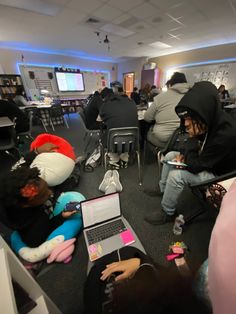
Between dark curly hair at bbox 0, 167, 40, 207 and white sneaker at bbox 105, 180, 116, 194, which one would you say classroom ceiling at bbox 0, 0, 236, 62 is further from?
dark curly hair at bbox 0, 167, 40, 207

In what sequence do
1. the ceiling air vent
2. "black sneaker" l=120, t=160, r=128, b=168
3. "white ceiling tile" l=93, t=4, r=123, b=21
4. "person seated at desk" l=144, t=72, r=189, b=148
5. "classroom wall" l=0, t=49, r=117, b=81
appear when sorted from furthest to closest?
"classroom wall" l=0, t=49, r=117, b=81 → the ceiling air vent → "white ceiling tile" l=93, t=4, r=123, b=21 → "black sneaker" l=120, t=160, r=128, b=168 → "person seated at desk" l=144, t=72, r=189, b=148

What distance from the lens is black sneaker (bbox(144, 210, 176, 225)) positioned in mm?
1463

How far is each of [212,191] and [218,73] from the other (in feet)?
21.9

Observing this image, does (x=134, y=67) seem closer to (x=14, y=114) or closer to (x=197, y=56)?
(x=197, y=56)

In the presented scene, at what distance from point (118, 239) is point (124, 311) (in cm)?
75

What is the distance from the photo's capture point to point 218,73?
5.87m

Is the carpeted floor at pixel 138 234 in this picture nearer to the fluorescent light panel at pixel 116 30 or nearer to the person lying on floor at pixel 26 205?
the person lying on floor at pixel 26 205

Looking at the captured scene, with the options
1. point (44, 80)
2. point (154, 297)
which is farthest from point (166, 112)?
point (44, 80)

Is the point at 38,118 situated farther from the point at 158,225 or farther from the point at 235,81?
the point at 235,81

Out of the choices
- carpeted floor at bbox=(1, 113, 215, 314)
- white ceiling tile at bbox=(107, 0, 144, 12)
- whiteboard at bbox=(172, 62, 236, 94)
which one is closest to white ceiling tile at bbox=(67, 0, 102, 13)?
white ceiling tile at bbox=(107, 0, 144, 12)

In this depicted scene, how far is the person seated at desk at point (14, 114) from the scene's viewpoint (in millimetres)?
2613

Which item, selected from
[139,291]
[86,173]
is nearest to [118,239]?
[139,291]

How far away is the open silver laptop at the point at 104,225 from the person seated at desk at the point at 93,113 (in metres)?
1.73

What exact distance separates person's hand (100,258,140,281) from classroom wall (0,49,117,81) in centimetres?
743
